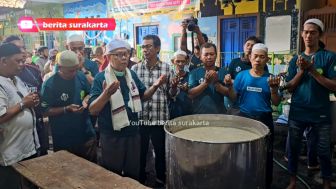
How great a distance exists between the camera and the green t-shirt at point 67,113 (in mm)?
2660

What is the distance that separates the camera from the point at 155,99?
10.0 feet

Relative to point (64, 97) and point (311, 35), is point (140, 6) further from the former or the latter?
point (311, 35)

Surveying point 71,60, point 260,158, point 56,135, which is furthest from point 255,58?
point 56,135

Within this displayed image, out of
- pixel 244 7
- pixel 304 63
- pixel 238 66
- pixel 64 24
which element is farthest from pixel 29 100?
pixel 64 24

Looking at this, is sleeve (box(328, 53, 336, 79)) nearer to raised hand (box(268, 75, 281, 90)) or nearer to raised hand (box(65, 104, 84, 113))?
raised hand (box(268, 75, 281, 90))

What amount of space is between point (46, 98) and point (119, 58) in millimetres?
813

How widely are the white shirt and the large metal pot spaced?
45.8 inches

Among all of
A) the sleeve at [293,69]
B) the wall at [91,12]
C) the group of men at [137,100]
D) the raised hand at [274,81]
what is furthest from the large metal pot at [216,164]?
the wall at [91,12]

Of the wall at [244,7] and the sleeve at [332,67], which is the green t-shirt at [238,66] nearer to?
the sleeve at [332,67]

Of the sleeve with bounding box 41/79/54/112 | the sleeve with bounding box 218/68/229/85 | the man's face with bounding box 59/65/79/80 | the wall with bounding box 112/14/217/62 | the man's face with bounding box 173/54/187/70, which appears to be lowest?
the sleeve with bounding box 41/79/54/112

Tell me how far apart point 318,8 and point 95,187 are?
515cm

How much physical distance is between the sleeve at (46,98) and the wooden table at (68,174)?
1.50 feet

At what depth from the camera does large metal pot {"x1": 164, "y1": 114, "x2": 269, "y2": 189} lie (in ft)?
5.58

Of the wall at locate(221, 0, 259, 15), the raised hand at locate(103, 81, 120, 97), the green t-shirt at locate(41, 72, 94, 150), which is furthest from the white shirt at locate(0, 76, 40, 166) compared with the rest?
the wall at locate(221, 0, 259, 15)
